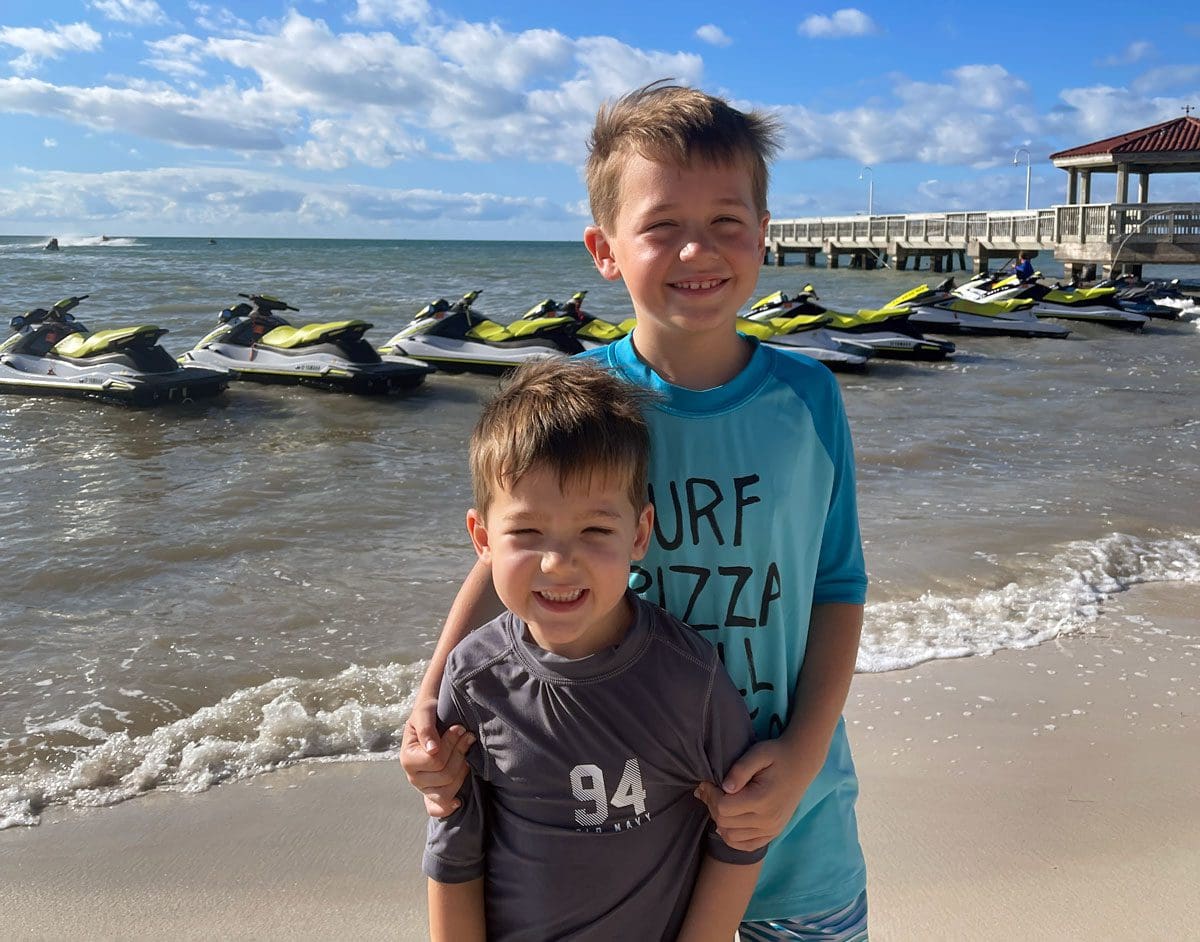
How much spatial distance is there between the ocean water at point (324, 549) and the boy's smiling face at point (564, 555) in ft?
7.28

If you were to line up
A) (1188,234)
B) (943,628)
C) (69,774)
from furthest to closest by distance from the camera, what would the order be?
(1188,234) < (943,628) < (69,774)

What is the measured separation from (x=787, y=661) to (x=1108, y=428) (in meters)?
9.65

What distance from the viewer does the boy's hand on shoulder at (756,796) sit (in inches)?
53.4

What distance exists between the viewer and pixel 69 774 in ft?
10.9

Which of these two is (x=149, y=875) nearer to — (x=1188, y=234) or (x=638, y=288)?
(x=638, y=288)

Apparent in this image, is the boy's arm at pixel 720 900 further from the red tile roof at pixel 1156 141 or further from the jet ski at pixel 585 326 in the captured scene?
the red tile roof at pixel 1156 141

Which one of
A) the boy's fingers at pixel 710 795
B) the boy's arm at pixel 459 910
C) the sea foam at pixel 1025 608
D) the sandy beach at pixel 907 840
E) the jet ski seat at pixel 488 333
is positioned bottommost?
the sea foam at pixel 1025 608

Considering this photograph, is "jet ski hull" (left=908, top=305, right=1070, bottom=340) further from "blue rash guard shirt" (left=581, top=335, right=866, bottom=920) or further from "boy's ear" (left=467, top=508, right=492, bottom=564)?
"boy's ear" (left=467, top=508, right=492, bottom=564)

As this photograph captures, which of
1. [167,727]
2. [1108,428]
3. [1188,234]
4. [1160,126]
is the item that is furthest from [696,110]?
[1160,126]

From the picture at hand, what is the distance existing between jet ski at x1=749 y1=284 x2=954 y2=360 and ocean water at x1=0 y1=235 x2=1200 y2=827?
2371 mm

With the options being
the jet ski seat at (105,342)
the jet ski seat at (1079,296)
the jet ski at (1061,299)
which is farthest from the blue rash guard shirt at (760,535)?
the jet ski seat at (1079,296)

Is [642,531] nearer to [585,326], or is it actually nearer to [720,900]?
[720,900]

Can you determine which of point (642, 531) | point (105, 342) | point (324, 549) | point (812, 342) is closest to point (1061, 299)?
point (812, 342)

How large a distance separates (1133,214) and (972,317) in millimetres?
8571
